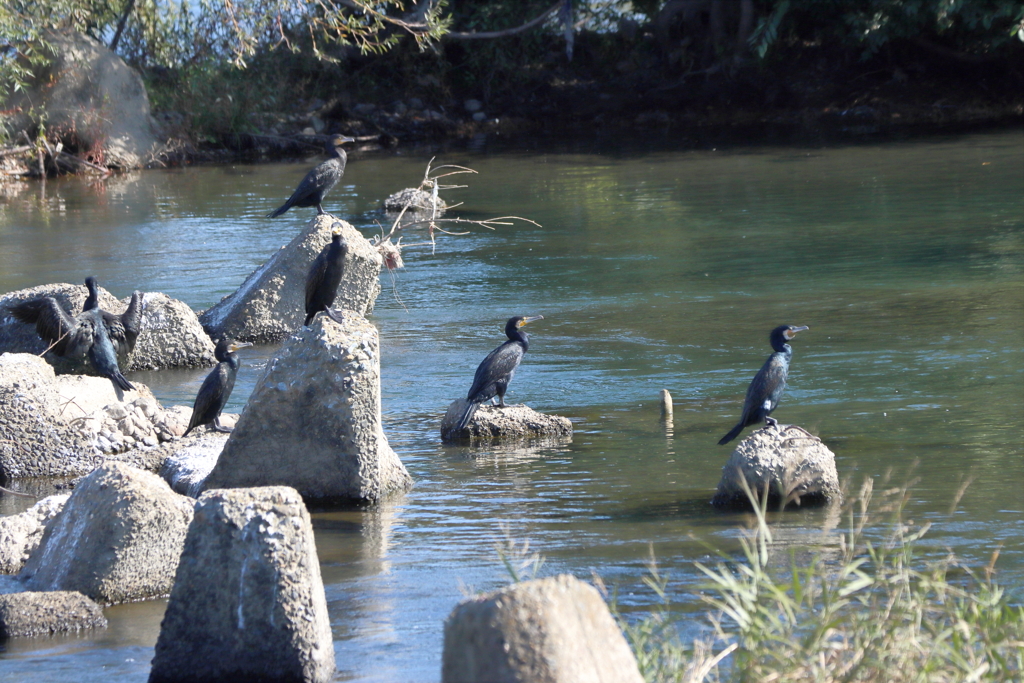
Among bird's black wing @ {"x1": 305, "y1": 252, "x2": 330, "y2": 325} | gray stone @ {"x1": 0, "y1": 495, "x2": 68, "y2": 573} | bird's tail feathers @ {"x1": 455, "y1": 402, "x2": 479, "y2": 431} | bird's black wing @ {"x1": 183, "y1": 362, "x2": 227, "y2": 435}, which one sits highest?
bird's black wing @ {"x1": 305, "y1": 252, "x2": 330, "y2": 325}

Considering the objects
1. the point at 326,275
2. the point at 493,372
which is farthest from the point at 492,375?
the point at 326,275

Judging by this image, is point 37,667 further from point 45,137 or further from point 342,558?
point 45,137

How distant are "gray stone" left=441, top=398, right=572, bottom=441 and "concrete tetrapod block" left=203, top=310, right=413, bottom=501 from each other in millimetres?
1231

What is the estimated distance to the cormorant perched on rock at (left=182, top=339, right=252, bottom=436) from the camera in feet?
23.4

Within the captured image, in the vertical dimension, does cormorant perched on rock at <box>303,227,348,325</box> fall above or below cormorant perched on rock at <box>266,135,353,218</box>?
below

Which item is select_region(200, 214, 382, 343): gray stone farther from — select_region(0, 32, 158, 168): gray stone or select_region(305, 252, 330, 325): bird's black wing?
select_region(0, 32, 158, 168): gray stone

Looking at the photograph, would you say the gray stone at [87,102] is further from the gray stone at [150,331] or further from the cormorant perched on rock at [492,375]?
the cormorant perched on rock at [492,375]

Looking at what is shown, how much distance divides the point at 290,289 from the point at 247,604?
6724 mm

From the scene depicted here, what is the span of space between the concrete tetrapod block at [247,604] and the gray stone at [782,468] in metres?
2.37

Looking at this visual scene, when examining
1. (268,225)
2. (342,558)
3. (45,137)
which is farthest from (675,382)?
(45,137)

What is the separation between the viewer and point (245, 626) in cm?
443

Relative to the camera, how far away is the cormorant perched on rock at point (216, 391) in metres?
7.12

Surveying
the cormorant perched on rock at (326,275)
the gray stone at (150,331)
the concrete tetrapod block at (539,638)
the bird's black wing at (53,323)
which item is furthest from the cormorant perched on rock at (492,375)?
the concrete tetrapod block at (539,638)

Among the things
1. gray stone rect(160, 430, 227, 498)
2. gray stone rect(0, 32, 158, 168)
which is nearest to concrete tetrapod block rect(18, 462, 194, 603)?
gray stone rect(160, 430, 227, 498)
